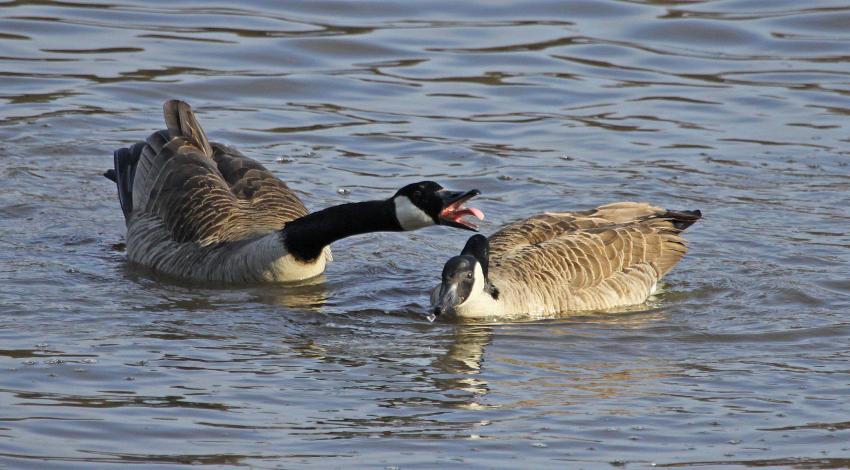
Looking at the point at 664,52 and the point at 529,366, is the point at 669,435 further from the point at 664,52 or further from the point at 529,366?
the point at 664,52

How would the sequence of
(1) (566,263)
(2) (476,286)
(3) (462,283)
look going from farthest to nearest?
(1) (566,263)
(2) (476,286)
(3) (462,283)

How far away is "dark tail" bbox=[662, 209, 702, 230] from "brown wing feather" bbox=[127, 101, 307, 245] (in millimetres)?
2966

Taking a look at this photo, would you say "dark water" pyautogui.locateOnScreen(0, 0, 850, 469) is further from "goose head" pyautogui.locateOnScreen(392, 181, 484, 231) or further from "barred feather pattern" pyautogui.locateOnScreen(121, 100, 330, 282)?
"goose head" pyautogui.locateOnScreen(392, 181, 484, 231)

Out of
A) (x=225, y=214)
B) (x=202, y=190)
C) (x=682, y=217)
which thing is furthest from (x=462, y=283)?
(x=202, y=190)

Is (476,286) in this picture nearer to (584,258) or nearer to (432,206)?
(432,206)

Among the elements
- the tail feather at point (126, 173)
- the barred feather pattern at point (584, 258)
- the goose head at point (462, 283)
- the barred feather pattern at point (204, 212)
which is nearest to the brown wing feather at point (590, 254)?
the barred feather pattern at point (584, 258)

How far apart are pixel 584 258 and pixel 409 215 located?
1.45 meters

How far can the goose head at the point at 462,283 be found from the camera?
9727 mm

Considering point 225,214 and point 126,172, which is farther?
point 126,172

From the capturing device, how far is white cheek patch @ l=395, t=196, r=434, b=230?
33.3ft

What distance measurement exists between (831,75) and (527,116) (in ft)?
12.9

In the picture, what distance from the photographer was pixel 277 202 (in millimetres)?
11859

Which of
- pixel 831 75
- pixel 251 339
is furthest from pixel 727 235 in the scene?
pixel 831 75

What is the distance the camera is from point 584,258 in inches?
426
